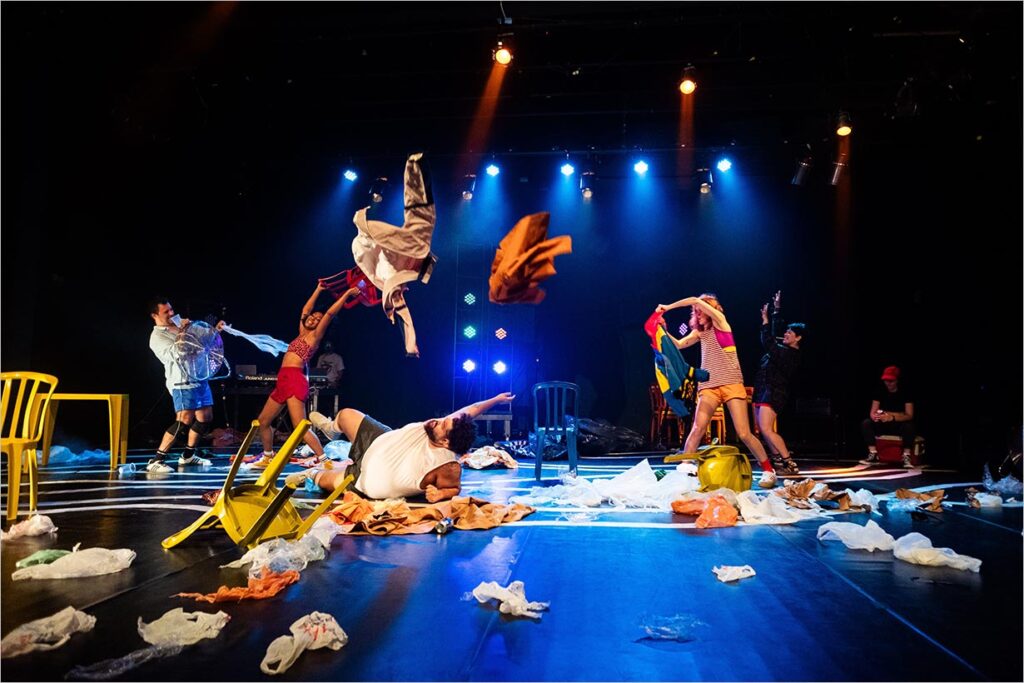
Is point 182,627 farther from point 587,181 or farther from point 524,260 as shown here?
point 587,181

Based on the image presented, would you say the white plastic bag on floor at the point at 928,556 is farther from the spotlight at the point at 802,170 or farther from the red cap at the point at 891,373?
the spotlight at the point at 802,170

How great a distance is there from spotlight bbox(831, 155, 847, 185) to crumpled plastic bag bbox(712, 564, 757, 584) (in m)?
7.83

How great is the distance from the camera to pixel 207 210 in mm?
9320

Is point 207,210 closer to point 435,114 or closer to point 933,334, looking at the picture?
point 435,114

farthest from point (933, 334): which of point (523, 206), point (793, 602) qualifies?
point (793, 602)

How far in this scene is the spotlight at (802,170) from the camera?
28.2 ft

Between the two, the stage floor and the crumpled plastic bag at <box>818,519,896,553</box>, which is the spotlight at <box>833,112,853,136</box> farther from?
the crumpled plastic bag at <box>818,519,896,553</box>

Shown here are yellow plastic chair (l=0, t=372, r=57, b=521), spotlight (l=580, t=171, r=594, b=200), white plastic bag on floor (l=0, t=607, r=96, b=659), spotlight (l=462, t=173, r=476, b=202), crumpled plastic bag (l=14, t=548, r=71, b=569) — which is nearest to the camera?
white plastic bag on floor (l=0, t=607, r=96, b=659)

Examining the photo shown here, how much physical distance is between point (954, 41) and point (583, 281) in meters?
5.58

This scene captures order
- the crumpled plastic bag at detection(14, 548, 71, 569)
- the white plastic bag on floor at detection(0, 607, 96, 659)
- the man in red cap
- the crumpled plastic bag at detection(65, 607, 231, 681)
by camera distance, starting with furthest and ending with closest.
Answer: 1. the man in red cap
2. the crumpled plastic bag at detection(14, 548, 71, 569)
3. the white plastic bag on floor at detection(0, 607, 96, 659)
4. the crumpled plastic bag at detection(65, 607, 231, 681)

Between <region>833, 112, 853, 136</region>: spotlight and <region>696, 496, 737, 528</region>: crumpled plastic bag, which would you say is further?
<region>833, 112, 853, 136</region>: spotlight

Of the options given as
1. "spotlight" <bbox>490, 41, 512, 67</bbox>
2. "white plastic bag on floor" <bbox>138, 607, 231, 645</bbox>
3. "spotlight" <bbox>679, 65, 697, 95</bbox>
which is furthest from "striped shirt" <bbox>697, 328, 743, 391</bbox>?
"white plastic bag on floor" <bbox>138, 607, 231, 645</bbox>

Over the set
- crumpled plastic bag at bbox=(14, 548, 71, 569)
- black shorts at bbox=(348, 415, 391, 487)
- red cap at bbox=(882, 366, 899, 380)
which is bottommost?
crumpled plastic bag at bbox=(14, 548, 71, 569)

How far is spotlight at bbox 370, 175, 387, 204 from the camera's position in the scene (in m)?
9.71
